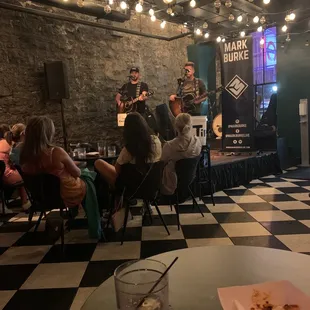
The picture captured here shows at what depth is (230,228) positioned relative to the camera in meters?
3.37

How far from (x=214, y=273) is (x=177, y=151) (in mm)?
2537

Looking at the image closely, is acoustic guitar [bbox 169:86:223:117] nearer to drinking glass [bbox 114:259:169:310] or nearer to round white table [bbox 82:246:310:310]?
round white table [bbox 82:246:310:310]

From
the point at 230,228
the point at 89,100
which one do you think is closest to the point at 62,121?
the point at 89,100

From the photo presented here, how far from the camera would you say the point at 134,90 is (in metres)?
6.80

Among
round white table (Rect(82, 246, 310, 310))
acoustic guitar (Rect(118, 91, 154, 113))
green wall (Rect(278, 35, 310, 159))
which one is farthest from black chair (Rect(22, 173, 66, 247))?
green wall (Rect(278, 35, 310, 159))

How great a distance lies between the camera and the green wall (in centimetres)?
752

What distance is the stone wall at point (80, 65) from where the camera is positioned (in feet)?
18.2

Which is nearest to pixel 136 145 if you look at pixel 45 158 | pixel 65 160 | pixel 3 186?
pixel 65 160

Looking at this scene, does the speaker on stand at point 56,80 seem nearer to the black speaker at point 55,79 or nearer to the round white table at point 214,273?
the black speaker at point 55,79

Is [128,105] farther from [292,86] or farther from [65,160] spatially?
[65,160]

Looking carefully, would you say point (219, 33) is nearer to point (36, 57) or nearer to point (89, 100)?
point (89, 100)

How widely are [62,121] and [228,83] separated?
3103 millimetres

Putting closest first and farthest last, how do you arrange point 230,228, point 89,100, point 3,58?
point 230,228, point 3,58, point 89,100

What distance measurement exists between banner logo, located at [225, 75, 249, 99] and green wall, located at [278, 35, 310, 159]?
2.26 meters
